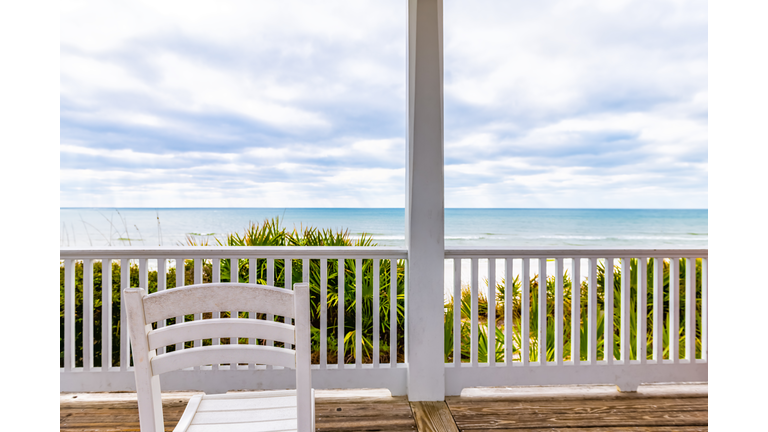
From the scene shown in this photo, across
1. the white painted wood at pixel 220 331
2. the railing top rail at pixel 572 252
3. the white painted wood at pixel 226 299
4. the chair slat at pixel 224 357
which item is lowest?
the chair slat at pixel 224 357

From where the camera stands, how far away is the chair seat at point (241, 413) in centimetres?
108

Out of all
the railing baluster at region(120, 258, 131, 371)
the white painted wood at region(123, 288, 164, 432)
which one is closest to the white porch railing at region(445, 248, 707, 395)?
the white painted wood at region(123, 288, 164, 432)

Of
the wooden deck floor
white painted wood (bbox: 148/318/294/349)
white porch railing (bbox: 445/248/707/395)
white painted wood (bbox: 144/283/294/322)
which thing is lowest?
the wooden deck floor

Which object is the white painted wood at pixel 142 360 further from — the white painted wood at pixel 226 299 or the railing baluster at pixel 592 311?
the railing baluster at pixel 592 311

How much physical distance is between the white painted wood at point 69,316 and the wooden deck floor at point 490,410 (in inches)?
9.0

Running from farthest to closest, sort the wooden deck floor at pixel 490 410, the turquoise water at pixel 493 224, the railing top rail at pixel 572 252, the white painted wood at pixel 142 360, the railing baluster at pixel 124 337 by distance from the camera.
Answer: the turquoise water at pixel 493 224 < the railing top rail at pixel 572 252 < the railing baluster at pixel 124 337 < the wooden deck floor at pixel 490 410 < the white painted wood at pixel 142 360

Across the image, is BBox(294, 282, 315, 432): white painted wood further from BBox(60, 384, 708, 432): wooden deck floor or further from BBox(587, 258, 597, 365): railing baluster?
BBox(587, 258, 597, 365): railing baluster

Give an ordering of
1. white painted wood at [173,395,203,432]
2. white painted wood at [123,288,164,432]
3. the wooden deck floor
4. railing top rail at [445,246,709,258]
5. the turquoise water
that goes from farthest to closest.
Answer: the turquoise water → railing top rail at [445,246,709,258] → the wooden deck floor → white painted wood at [173,395,203,432] → white painted wood at [123,288,164,432]

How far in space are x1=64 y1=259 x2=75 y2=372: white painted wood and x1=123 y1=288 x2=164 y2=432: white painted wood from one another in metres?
Result: 1.82

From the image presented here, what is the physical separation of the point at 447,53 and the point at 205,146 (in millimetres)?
8025

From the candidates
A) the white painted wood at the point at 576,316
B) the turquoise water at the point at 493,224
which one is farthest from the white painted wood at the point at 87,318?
the turquoise water at the point at 493,224

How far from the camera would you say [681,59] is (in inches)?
293

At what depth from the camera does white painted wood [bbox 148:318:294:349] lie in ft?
3.06
